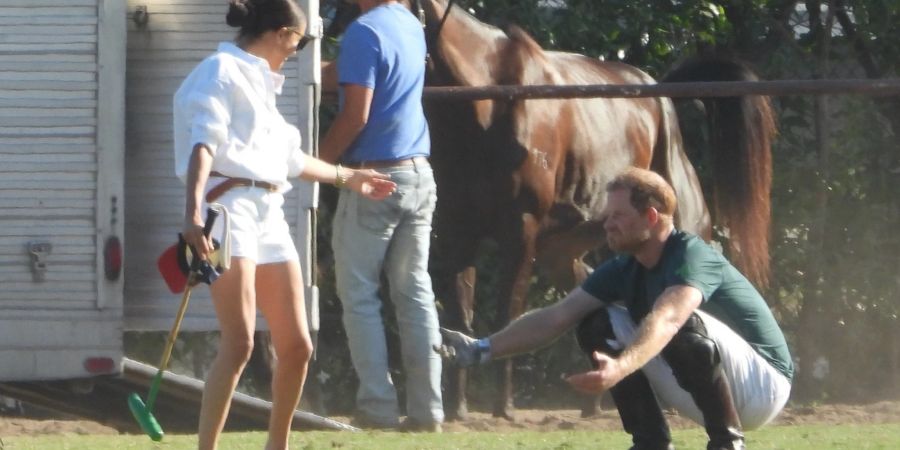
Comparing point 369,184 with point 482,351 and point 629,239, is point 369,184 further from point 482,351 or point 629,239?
A: point 629,239

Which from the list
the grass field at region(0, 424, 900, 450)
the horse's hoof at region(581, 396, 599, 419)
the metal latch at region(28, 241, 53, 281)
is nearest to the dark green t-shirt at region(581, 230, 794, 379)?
the grass field at region(0, 424, 900, 450)

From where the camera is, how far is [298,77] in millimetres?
6414

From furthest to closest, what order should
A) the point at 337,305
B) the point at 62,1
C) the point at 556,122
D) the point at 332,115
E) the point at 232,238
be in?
the point at 337,305 → the point at 332,115 → the point at 556,122 → the point at 62,1 → the point at 232,238

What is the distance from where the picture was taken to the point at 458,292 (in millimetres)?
8094

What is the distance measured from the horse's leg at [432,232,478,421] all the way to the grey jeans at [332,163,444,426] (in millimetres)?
1539

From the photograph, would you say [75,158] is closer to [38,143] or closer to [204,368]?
[38,143]

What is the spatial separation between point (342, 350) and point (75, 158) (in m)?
3.26

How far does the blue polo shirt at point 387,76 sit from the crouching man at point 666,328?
1424 millimetres

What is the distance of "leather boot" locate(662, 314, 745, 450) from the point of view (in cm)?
469

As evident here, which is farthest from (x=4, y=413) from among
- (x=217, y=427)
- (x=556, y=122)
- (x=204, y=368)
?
(x=217, y=427)

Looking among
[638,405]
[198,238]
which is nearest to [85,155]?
[198,238]

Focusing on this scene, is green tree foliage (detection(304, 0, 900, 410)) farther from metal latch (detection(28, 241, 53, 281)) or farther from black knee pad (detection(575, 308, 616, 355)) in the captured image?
black knee pad (detection(575, 308, 616, 355))

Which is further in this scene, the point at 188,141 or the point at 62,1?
the point at 62,1

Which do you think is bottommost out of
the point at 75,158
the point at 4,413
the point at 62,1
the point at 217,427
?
the point at 4,413
